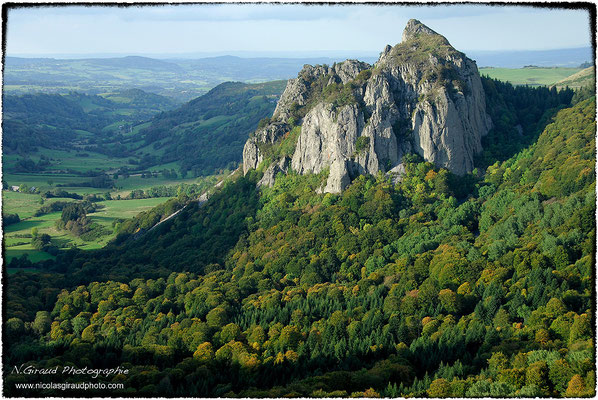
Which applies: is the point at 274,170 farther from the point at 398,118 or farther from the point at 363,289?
the point at 363,289

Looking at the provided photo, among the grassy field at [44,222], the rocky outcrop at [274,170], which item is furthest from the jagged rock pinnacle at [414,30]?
the grassy field at [44,222]

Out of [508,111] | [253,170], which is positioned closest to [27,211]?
[253,170]

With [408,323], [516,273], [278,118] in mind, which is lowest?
[408,323]

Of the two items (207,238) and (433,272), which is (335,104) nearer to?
(207,238)

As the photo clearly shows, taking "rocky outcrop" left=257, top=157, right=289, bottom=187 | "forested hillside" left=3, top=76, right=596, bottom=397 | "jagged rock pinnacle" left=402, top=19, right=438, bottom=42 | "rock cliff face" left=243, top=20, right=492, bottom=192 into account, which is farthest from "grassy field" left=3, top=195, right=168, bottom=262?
"jagged rock pinnacle" left=402, top=19, right=438, bottom=42

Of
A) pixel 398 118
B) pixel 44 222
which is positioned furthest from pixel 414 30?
pixel 44 222

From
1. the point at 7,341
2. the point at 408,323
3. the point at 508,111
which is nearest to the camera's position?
the point at 408,323

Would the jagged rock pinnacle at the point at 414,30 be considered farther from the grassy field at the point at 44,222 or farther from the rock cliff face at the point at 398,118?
the grassy field at the point at 44,222
